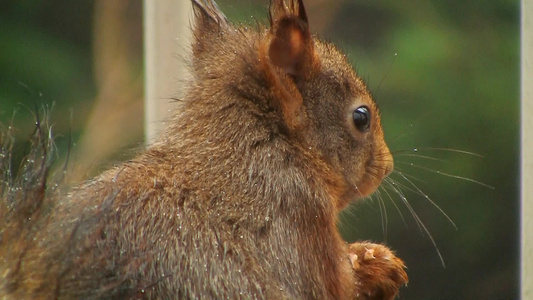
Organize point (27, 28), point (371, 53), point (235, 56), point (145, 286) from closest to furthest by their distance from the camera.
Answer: point (145, 286)
point (235, 56)
point (371, 53)
point (27, 28)

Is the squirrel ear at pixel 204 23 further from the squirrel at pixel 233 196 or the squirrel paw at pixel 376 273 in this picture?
the squirrel paw at pixel 376 273

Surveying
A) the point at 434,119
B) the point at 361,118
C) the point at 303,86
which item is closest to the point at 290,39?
the point at 303,86

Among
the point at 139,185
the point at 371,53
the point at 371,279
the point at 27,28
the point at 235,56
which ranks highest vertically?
the point at 27,28

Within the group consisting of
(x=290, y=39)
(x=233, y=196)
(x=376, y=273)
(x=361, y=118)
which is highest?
(x=290, y=39)

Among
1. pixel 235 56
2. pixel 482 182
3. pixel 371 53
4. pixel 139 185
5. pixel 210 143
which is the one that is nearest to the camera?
pixel 139 185

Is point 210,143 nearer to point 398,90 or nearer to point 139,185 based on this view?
point 139,185

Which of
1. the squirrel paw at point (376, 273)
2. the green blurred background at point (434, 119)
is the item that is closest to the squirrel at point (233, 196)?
the squirrel paw at point (376, 273)

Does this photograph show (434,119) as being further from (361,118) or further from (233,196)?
(233,196)

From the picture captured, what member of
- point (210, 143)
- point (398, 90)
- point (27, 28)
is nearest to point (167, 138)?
point (210, 143)
